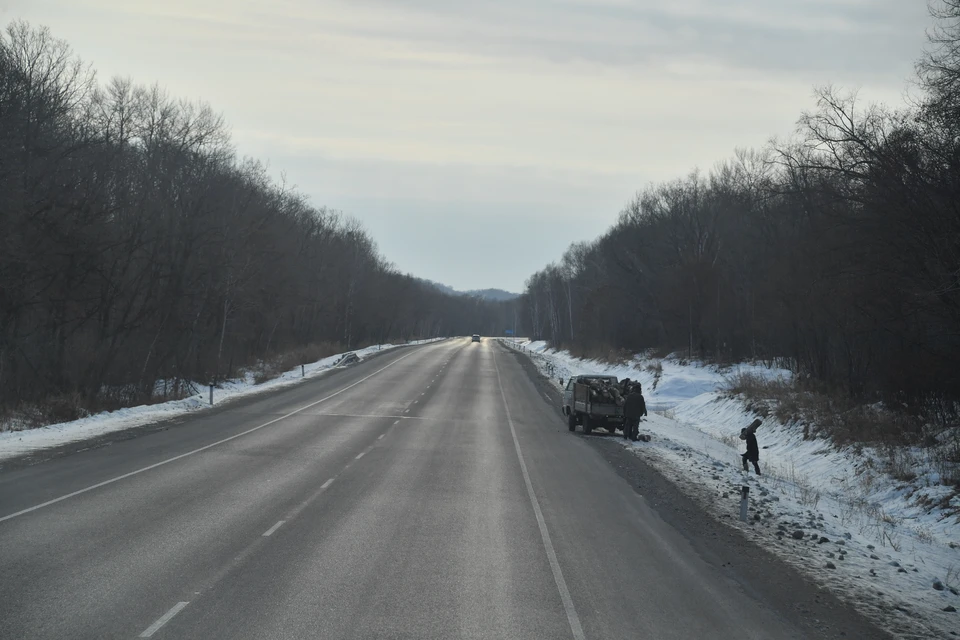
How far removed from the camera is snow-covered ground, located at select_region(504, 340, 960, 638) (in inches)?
384

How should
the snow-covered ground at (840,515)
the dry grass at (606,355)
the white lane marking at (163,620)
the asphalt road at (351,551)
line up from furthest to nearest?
the dry grass at (606,355)
the snow-covered ground at (840,515)
the asphalt road at (351,551)
the white lane marking at (163,620)

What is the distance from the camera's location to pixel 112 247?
32.2 meters

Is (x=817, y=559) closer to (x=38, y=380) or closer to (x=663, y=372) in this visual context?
(x=38, y=380)

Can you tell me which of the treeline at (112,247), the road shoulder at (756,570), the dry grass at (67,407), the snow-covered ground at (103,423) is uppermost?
the treeline at (112,247)

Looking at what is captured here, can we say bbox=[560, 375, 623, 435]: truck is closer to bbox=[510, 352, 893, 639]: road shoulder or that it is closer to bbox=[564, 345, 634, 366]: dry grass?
bbox=[510, 352, 893, 639]: road shoulder

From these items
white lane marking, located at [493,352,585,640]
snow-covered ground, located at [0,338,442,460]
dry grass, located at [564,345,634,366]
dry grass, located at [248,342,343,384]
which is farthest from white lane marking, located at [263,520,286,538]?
dry grass, located at [564,345,634,366]

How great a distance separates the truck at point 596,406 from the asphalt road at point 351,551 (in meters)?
6.06

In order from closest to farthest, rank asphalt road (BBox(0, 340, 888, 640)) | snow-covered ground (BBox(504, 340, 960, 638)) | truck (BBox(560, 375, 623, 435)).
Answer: asphalt road (BBox(0, 340, 888, 640)) < snow-covered ground (BBox(504, 340, 960, 638)) < truck (BBox(560, 375, 623, 435))

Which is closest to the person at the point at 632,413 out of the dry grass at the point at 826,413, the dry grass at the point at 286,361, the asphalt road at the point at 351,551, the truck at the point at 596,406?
the truck at the point at 596,406

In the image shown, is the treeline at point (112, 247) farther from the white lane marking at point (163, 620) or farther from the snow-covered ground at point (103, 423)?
the white lane marking at point (163, 620)

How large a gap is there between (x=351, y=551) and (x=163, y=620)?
3.25 metres

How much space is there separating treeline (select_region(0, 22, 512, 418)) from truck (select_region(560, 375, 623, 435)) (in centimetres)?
1769

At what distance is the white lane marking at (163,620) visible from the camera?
6.91m

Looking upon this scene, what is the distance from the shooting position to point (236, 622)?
732 cm
